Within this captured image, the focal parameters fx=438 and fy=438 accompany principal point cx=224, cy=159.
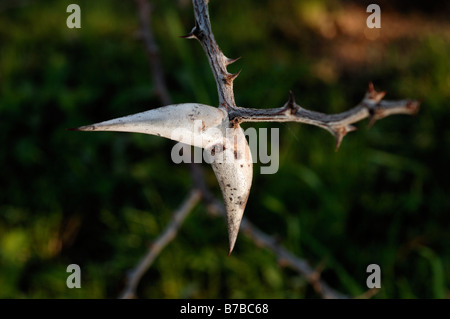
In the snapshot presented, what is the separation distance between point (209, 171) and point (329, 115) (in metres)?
1.55

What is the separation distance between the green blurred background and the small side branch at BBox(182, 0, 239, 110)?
0.88 meters

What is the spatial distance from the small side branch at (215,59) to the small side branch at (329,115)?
0.09ft

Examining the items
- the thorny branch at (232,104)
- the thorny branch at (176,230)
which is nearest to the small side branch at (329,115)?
the thorny branch at (232,104)

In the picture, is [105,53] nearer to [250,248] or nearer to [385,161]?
[250,248]

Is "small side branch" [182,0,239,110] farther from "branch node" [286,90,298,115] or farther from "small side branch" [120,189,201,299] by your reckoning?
"small side branch" [120,189,201,299]

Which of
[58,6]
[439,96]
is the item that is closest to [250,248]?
[439,96]

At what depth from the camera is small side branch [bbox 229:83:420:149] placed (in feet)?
2.12

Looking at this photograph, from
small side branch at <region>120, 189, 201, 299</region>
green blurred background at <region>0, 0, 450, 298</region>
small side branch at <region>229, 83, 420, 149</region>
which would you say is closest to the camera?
small side branch at <region>229, 83, 420, 149</region>

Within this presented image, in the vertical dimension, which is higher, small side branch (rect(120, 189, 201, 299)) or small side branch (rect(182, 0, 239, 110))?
small side branch (rect(182, 0, 239, 110))

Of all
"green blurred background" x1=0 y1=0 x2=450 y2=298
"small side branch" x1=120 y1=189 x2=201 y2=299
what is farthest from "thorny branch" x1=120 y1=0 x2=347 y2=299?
"green blurred background" x1=0 y1=0 x2=450 y2=298

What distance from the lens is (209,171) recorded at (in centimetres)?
225

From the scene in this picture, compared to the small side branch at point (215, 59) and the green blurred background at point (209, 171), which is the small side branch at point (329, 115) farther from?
the green blurred background at point (209, 171)

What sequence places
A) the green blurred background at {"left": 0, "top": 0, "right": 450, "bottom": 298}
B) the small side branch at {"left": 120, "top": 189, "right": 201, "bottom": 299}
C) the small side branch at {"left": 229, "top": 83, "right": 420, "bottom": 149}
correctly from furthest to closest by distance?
the green blurred background at {"left": 0, "top": 0, "right": 450, "bottom": 298} → the small side branch at {"left": 120, "top": 189, "right": 201, "bottom": 299} → the small side branch at {"left": 229, "top": 83, "right": 420, "bottom": 149}

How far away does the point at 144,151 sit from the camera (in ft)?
7.58
